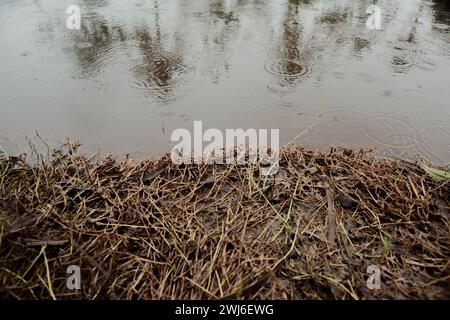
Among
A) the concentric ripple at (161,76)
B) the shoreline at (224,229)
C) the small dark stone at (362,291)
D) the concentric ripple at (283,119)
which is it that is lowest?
the small dark stone at (362,291)

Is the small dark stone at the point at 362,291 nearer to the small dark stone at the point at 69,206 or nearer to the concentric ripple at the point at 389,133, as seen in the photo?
the concentric ripple at the point at 389,133

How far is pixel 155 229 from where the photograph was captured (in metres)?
1.85

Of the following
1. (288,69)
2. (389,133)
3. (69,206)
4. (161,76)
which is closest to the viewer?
(69,206)

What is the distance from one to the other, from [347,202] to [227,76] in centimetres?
210

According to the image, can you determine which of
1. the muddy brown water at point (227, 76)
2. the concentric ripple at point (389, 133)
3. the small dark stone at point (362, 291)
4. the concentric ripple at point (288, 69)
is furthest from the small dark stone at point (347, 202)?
the concentric ripple at point (288, 69)

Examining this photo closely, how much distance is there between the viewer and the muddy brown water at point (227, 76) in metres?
2.84

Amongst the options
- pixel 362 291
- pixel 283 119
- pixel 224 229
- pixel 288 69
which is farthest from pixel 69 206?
pixel 288 69

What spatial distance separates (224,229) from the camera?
1.84 meters

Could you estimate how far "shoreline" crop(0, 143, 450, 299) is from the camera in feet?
5.17

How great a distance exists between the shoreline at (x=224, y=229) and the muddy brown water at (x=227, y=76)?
0.54 meters

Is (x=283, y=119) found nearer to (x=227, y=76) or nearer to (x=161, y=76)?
(x=227, y=76)

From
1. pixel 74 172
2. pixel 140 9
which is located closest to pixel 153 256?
pixel 74 172
